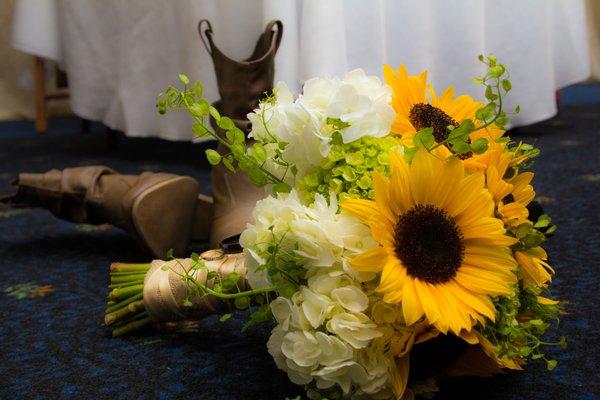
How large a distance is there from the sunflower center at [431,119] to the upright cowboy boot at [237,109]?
1.30ft

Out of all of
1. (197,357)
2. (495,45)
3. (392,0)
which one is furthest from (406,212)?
(495,45)

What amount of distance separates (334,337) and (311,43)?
97cm

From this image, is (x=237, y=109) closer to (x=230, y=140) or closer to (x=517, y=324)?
(x=230, y=140)

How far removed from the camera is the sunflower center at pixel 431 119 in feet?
2.52

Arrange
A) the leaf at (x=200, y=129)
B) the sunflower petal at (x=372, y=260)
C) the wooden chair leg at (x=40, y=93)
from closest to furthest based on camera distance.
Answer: the sunflower petal at (x=372, y=260), the leaf at (x=200, y=129), the wooden chair leg at (x=40, y=93)

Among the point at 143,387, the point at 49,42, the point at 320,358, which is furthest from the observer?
the point at 49,42

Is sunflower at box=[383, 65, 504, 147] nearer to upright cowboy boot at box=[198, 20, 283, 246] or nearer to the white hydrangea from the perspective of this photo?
the white hydrangea

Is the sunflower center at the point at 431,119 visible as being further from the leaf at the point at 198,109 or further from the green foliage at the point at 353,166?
the leaf at the point at 198,109

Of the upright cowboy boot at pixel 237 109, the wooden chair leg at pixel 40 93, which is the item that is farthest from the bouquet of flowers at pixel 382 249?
the wooden chair leg at pixel 40 93

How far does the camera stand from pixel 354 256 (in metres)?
0.64

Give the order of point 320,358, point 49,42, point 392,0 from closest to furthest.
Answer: point 320,358 < point 392,0 < point 49,42

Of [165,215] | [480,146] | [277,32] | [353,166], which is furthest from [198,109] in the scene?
[277,32]

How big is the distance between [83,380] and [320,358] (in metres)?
0.29

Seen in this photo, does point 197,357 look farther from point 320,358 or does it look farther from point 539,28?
point 539,28
